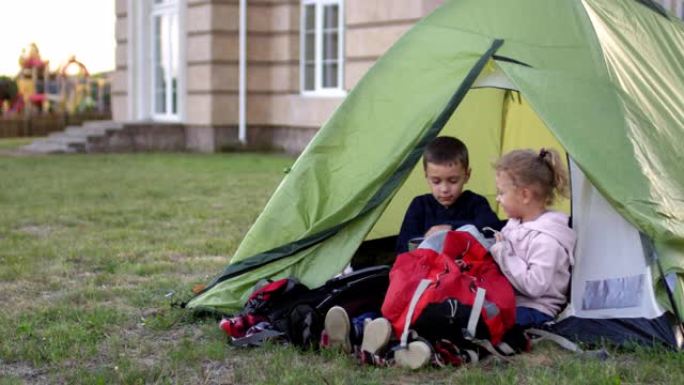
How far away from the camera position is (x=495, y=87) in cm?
497

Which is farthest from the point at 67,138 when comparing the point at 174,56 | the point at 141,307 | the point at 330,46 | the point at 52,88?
the point at 141,307

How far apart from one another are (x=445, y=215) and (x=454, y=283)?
3.61 ft

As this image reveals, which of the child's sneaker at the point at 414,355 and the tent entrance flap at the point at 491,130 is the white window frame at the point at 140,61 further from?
the child's sneaker at the point at 414,355

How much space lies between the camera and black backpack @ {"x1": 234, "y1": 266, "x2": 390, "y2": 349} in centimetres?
430

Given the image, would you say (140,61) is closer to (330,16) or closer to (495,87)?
(330,16)

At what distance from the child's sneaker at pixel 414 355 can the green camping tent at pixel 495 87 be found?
0.83 metres

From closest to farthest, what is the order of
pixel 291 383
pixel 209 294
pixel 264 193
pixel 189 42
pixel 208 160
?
pixel 291 383 → pixel 209 294 → pixel 264 193 → pixel 208 160 → pixel 189 42

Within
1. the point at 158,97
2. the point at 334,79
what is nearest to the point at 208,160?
the point at 334,79

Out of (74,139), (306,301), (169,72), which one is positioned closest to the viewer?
(306,301)

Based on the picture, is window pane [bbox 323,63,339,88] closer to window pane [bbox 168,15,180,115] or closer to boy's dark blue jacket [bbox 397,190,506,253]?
window pane [bbox 168,15,180,115]

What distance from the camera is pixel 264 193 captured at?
425 inches

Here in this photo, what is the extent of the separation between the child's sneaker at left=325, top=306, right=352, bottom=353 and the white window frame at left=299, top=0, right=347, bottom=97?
38.7 feet

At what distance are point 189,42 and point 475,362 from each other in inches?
560

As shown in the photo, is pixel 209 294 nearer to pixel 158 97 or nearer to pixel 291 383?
pixel 291 383
